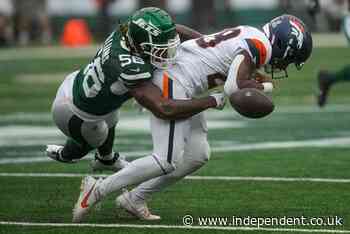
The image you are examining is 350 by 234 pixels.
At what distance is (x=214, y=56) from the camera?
854cm

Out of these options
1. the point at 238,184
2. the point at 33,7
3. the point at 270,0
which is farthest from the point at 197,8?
the point at 238,184

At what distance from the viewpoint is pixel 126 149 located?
41.3 feet

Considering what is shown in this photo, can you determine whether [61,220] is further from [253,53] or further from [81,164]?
[81,164]

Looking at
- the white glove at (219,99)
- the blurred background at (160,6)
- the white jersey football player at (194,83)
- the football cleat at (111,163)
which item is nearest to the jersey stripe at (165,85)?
Answer: the white jersey football player at (194,83)

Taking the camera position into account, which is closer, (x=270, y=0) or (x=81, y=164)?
(x=81, y=164)

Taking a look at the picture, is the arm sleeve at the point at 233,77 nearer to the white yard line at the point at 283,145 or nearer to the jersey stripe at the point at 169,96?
the jersey stripe at the point at 169,96

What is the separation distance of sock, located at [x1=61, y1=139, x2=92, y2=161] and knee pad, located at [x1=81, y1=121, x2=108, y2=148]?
0.52ft

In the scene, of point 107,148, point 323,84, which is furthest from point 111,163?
point 323,84

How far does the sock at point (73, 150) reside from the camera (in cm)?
955

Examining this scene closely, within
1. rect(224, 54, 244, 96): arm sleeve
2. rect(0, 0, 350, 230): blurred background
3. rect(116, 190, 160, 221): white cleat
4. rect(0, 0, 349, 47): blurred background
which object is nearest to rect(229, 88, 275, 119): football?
rect(224, 54, 244, 96): arm sleeve

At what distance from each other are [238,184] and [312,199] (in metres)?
0.99

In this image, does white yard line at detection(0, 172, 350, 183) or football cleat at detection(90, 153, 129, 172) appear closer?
football cleat at detection(90, 153, 129, 172)

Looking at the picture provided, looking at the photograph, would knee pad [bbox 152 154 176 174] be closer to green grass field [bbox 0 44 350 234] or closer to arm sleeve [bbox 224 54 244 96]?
green grass field [bbox 0 44 350 234]

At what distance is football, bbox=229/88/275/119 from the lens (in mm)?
8148
